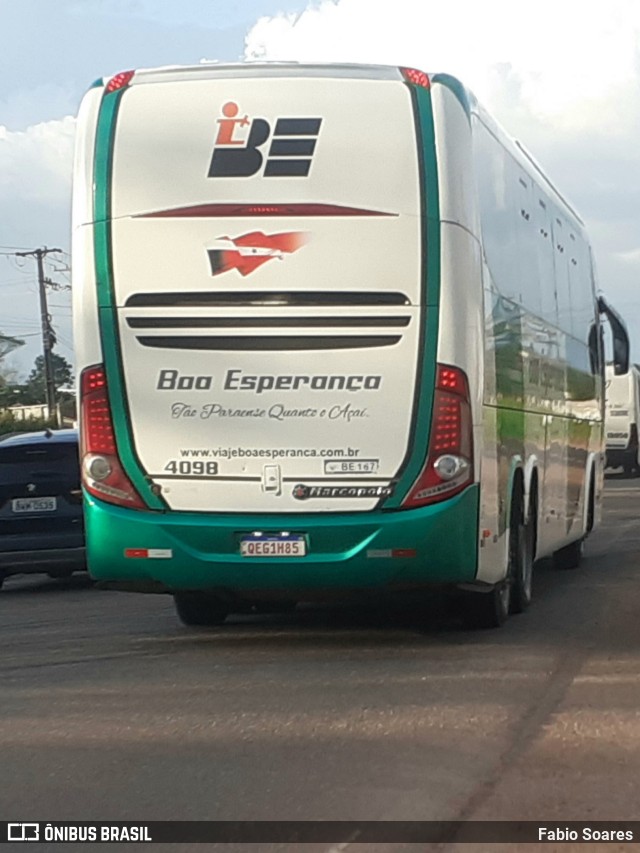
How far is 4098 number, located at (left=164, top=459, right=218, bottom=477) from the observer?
36.2 ft

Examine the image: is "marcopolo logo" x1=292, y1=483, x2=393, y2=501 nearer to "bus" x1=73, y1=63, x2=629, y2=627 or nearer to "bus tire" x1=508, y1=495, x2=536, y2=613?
"bus" x1=73, y1=63, x2=629, y2=627

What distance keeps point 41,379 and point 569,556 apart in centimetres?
10480

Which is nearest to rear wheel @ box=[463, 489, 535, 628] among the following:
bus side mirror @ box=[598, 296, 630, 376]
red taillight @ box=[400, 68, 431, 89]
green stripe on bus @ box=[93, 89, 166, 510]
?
green stripe on bus @ box=[93, 89, 166, 510]

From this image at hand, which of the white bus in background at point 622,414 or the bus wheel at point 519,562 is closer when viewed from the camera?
the bus wheel at point 519,562

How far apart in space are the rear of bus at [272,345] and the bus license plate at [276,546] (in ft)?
0.05

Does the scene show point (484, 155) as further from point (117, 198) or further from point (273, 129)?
point (117, 198)

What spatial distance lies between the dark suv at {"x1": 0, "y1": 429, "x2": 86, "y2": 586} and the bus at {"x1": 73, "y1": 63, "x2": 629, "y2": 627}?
621 cm

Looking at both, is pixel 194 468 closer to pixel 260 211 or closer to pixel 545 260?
pixel 260 211

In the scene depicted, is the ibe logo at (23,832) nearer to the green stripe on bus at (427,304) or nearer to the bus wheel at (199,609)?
the green stripe on bus at (427,304)

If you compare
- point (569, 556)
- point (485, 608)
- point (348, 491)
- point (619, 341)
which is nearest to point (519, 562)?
point (485, 608)

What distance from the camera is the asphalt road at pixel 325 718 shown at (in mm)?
6961

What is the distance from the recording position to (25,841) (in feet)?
21.3

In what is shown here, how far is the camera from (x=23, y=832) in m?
6.59

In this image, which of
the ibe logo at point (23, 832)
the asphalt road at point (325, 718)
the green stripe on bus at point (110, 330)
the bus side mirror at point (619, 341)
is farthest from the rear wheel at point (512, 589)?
the bus side mirror at point (619, 341)
